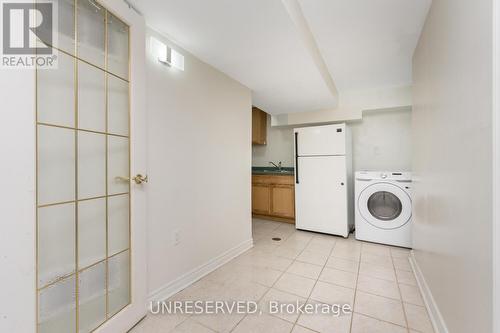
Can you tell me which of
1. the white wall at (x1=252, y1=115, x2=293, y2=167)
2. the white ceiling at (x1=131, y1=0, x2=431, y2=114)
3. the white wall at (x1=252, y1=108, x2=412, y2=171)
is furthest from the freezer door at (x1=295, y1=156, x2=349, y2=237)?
the white ceiling at (x1=131, y1=0, x2=431, y2=114)

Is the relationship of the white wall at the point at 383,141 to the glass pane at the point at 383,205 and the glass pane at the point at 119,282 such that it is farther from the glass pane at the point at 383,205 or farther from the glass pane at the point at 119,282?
the glass pane at the point at 119,282

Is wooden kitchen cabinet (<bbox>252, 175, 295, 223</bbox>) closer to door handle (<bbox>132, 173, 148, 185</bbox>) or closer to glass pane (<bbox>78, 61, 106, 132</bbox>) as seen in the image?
door handle (<bbox>132, 173, 148, 185</bbox>)

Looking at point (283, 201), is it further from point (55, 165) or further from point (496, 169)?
point (55, 165)

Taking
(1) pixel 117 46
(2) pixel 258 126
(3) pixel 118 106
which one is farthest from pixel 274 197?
(1) pixel 117 46

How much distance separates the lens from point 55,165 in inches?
39.6

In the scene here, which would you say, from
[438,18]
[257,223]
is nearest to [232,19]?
[438,18]

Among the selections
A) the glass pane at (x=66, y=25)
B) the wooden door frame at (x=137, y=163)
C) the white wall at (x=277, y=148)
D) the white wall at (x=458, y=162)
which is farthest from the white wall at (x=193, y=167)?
the white wall at (x=277, y=148)


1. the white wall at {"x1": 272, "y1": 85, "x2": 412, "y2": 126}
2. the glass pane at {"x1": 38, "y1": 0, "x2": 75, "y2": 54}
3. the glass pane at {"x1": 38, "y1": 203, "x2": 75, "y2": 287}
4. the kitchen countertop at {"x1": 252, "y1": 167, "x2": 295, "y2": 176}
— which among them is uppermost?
the white wall at {"x1": 272, "y1": 85, "x2": 412, "y2": 126}

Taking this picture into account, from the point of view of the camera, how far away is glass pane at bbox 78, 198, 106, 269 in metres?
1.11

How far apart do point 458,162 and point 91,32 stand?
203cm

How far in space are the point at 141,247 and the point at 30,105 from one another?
98 cm

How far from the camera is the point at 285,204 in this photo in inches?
149

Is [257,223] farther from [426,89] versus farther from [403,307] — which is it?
[426,89]

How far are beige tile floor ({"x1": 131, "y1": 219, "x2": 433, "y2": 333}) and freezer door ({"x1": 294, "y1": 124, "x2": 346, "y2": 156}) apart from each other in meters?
1.34
